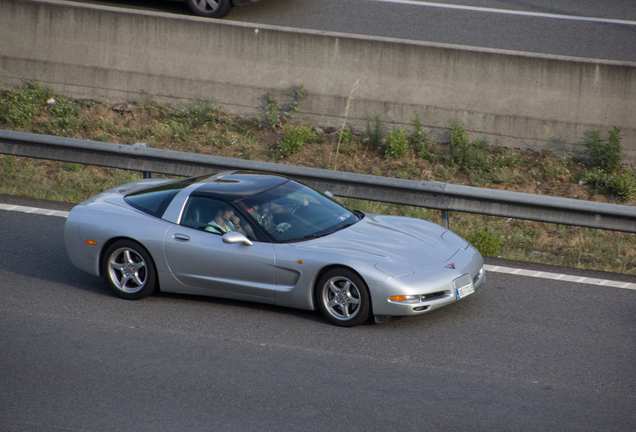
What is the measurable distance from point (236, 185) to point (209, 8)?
26.5 ft

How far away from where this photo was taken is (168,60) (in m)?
12.7

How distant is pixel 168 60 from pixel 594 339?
9033 mm

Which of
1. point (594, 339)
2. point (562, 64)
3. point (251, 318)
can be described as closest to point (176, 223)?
point (251, 318)

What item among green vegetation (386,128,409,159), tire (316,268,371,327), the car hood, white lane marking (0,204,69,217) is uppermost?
green vegetation (386,128,409,159)

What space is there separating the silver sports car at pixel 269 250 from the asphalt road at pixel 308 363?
275 millimetres

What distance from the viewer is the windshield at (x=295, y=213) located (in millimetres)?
6832

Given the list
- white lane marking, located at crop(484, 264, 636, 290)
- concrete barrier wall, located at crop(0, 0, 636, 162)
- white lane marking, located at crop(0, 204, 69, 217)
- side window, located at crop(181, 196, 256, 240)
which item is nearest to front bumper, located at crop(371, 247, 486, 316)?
side window, located at crop(181, 196, 256, 240)

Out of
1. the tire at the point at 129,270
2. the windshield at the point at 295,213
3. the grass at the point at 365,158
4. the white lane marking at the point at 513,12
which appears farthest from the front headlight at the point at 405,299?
the white lane marking at the point at 513,12

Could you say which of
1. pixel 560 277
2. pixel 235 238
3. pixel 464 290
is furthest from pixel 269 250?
pixel 560 277

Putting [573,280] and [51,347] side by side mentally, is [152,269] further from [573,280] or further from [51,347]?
[573,280]

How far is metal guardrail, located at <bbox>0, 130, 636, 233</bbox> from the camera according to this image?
27.2 ft

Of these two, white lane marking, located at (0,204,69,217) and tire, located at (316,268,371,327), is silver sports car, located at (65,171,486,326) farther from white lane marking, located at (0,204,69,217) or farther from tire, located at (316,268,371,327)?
white lane marking, located at (0,204,69,217)

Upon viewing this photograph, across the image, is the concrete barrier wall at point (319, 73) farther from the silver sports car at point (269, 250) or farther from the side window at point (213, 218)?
the side window at point (213, 218)

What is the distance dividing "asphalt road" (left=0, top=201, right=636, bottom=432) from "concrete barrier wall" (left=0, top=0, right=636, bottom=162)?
177 inches
